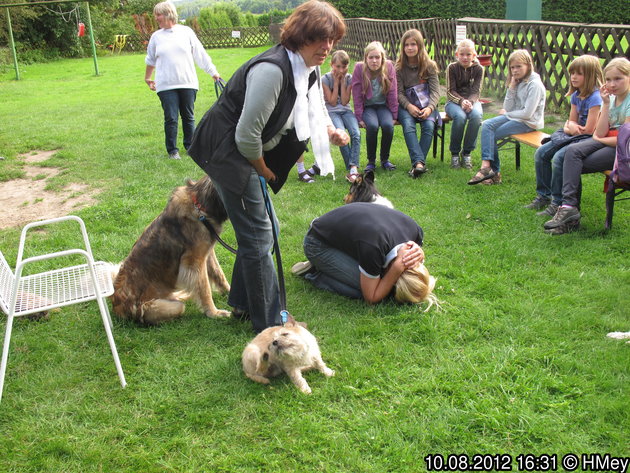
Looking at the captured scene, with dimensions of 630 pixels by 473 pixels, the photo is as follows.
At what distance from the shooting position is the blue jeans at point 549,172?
532 cm

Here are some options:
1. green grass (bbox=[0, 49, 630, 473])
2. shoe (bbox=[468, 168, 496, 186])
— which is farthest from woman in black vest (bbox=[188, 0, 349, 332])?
shoe (bbox=[468, 168, 496, 186])

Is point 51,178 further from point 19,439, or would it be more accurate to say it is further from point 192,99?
point 19,439

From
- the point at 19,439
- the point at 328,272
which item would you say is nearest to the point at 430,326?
the point at 328,272

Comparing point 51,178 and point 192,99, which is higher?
point 192,99

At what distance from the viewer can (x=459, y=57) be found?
7.31 meters

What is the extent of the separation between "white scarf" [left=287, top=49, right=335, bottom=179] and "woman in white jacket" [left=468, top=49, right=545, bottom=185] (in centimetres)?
368

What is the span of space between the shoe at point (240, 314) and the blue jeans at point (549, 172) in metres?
3.50

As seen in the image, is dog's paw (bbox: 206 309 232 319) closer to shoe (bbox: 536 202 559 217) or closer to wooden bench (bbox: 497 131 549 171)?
shoe (bbox: 536 202 559 217)

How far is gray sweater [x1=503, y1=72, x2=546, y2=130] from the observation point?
21.0ft

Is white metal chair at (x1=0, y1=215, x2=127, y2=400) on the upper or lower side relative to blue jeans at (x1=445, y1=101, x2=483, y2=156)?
lower

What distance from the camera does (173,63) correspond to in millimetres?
7555

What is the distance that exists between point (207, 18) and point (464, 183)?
3089 cm

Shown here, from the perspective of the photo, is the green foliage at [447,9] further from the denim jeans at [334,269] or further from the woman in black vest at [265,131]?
the woman in black vest at [265,131]

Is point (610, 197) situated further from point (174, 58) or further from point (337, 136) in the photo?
point (174, 58)
